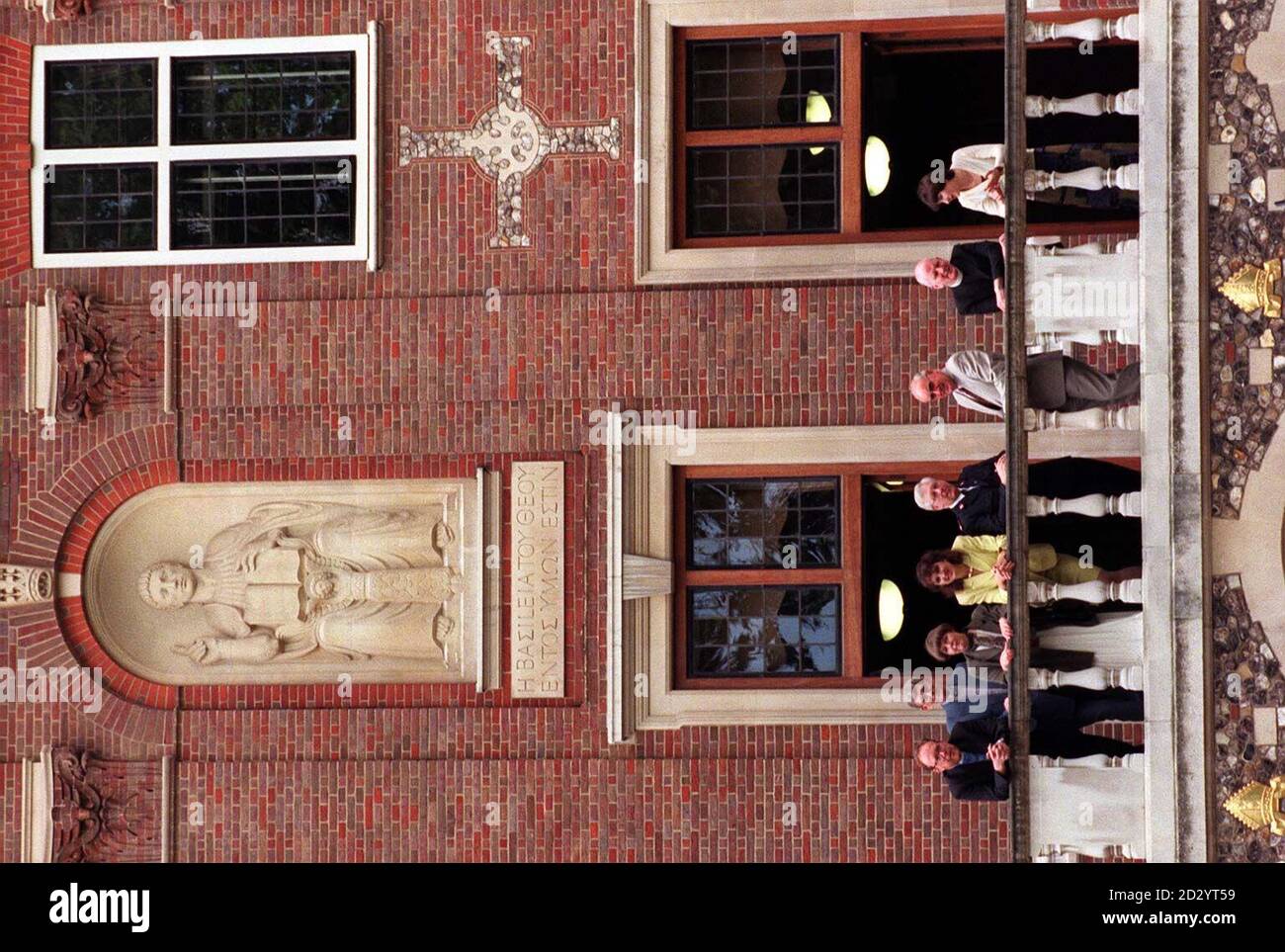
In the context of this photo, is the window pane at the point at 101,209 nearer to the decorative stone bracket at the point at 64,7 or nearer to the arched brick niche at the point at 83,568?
the decorative stone bracket at the point at 64,7

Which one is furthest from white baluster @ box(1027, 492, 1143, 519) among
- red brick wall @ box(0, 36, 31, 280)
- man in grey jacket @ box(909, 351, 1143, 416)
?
red brick wall @ box(0, 36, 31, 280)

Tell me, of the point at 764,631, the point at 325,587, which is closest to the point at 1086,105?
the point at 764,631

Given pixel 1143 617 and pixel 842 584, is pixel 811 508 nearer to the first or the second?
pixel 842 584

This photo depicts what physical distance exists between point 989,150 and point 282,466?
8015mm

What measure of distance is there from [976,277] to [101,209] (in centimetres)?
955

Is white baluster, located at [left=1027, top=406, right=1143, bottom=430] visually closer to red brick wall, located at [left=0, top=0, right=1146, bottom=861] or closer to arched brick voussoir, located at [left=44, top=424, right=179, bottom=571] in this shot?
red brick wall, located at [left=0, top=0, right=1146, bottom=861]

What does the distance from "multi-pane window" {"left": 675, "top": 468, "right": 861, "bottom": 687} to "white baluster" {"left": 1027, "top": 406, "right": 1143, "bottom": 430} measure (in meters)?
2.95

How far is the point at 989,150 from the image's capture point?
15109 millimetres

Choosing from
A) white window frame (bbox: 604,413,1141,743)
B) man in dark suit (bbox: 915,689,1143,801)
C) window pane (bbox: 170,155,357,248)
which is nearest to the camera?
man in dark suit (bbox: 915,689,1143,801)

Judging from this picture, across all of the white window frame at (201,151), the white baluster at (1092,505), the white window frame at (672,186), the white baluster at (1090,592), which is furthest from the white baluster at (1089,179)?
the white window frame at (201,151)

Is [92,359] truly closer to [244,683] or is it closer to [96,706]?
[96,706]

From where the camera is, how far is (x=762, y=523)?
55.5 ft

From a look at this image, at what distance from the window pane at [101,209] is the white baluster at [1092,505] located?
32.3 ft

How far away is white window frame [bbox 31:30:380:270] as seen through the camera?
1709cm
